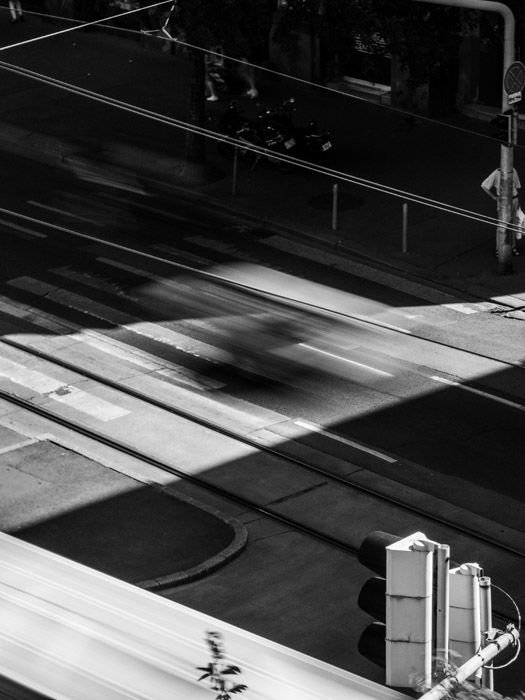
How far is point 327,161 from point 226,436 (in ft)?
43.0

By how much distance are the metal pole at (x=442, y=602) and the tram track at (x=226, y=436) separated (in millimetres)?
8558

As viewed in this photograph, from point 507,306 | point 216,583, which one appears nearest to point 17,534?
point 216,583

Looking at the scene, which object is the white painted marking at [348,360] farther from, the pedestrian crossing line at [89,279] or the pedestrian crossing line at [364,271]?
the pedestrian crossing line at [89,279]

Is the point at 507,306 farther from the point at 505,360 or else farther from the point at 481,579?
the point at 481,579

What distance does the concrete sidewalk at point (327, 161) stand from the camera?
79.8ft

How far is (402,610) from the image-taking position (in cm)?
566

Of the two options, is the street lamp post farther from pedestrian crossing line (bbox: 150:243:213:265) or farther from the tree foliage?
pedestrian crossing line (bbox: 150:243:213:265)

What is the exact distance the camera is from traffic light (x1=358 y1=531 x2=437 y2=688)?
18.2 ft

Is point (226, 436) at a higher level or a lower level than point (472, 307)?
higher

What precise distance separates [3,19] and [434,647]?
127ft

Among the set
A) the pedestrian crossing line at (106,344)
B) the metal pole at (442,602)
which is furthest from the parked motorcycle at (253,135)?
the metal pole at (442,602)

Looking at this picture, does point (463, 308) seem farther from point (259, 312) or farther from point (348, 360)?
point (259, 312)

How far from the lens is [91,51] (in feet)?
124

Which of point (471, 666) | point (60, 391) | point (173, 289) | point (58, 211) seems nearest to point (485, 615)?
point (471, 666)
